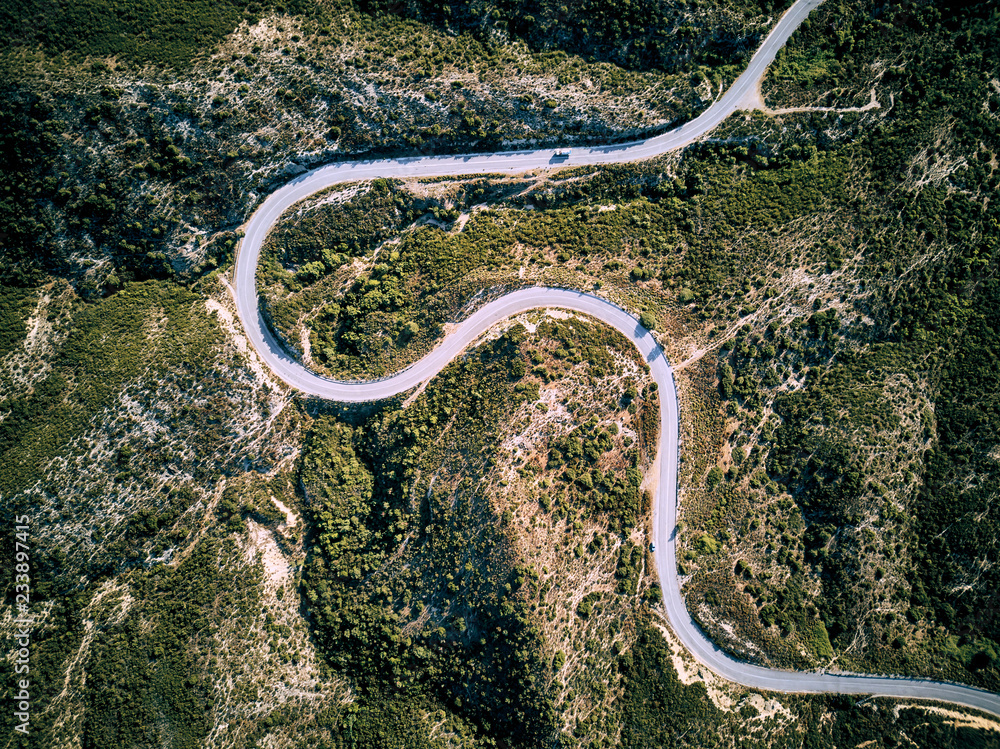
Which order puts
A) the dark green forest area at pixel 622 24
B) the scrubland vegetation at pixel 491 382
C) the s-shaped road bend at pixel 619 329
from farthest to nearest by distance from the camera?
the dark green forest area at pixel 622 24, the s-shaped road bend at pixel 619 329, the scrubland vegetation at pixel 491 382

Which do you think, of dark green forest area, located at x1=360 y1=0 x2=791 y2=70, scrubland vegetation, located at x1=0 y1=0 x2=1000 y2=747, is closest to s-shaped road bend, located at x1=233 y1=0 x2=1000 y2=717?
scrubland vegetation, located at x1=0 y1=0 x2=1000 y2=747

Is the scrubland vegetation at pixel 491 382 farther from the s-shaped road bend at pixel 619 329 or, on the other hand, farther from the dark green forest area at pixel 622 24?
the s-shaped road bend at pixel 619 329

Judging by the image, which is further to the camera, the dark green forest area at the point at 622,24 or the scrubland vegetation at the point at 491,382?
the dark green forest area at the point at 622,24

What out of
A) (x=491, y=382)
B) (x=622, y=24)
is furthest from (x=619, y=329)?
(x=622, y=24)

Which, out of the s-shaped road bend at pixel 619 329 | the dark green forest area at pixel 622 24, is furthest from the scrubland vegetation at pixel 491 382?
the s-shaped road bend at pixel 619 329

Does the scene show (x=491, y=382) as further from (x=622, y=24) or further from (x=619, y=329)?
(x=622, y=24)

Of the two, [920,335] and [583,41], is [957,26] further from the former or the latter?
[583,41]

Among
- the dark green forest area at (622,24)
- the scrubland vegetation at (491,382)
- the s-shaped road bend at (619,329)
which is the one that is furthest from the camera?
the dark green forest area at (622,24)

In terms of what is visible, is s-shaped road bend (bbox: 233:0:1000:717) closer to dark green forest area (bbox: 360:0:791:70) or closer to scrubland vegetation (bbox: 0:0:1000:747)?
scrubland vegetation (bbox: 0:0:1000:747)

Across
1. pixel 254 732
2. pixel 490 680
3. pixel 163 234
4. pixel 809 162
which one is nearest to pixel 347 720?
pixel 254 732
